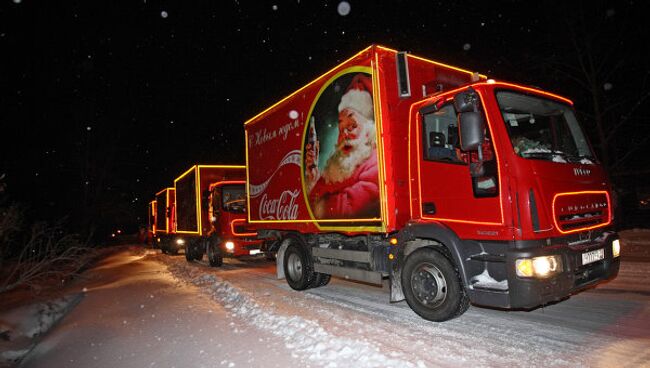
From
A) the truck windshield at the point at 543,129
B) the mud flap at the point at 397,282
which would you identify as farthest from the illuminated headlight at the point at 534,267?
the mud flap at the point at 397,282

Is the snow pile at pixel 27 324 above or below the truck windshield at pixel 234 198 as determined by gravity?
below

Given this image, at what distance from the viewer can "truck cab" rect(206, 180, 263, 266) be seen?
1185 cm

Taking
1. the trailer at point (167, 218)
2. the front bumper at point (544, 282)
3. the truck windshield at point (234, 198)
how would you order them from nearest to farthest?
the front bumper at point (544, 282) < the truck windshield at point (234, 198) < the trailer at point (167, 218)

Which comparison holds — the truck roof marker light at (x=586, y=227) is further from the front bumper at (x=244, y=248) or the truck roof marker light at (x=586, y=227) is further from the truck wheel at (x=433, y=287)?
the front bumper at (x=244, y=248)

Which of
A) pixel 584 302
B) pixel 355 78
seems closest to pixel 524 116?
pixel 355 78

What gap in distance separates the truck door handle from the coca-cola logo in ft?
9.68

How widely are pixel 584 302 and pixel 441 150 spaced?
2.97 meters

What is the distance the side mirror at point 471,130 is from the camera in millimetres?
4352

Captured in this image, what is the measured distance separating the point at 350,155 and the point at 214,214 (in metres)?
7.62

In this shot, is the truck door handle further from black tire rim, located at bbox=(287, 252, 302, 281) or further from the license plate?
black tire rim, located at bbox=(287, 252, 302, 281)

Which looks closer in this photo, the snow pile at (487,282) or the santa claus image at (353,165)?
the snow pile at (487,282)

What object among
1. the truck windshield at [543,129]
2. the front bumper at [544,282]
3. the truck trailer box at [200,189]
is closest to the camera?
the front bumper at [544,282]

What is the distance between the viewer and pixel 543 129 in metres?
5.02

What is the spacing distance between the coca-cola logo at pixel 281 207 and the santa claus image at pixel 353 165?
3.03 feet
